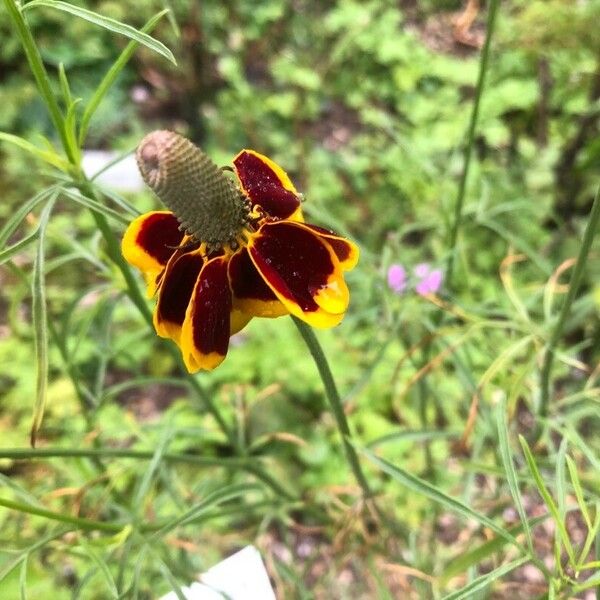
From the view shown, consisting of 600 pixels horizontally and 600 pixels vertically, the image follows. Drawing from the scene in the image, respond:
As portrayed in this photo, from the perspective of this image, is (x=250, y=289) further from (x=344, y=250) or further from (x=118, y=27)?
(x=118, y=27)

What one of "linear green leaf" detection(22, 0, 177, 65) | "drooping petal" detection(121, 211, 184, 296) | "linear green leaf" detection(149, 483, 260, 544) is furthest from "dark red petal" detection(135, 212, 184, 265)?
"linear green leaf" detection(149, 483, 260, 544)

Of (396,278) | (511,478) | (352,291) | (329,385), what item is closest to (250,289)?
(329,385)

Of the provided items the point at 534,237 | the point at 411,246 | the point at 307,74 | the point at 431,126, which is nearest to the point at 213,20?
the point at 307,74

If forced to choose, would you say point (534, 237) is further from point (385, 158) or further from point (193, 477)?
point (193, 477)

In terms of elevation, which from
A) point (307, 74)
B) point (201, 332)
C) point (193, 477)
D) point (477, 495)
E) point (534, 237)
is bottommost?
point (193, 477)

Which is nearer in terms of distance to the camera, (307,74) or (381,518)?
(381,518)

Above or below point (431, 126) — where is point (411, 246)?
below

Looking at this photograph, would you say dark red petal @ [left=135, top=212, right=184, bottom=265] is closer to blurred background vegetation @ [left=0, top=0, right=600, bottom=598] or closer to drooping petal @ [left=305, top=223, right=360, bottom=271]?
drooping petal @ [left=305, top=223, right=360, bottom=271]
